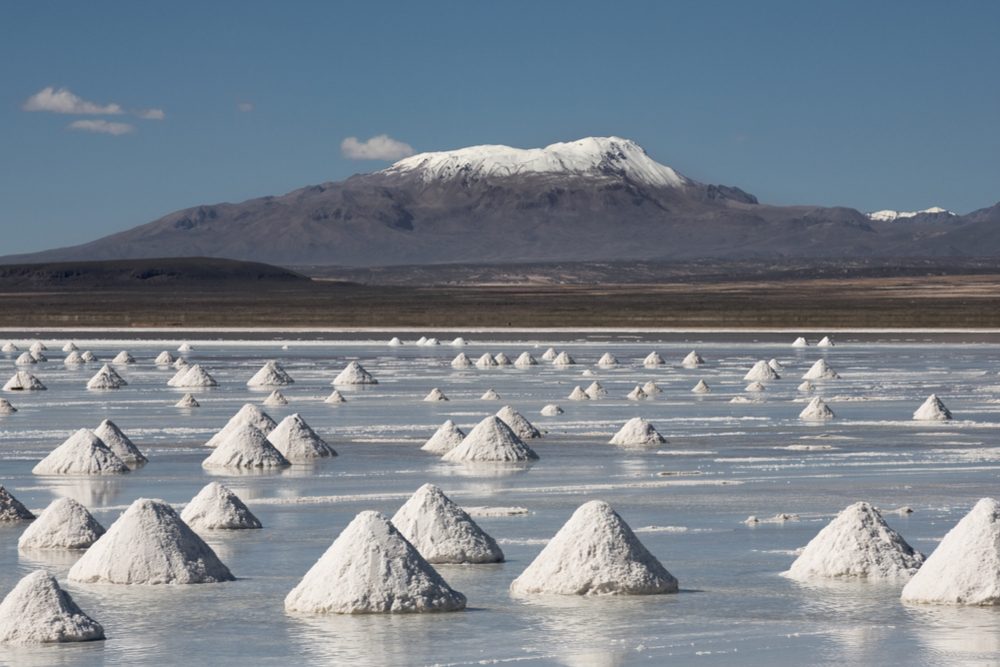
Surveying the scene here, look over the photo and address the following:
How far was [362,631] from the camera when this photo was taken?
44.2 ft

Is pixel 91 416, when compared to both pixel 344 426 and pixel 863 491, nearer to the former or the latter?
pixel 344 426

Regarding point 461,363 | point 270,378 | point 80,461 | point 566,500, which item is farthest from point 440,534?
point 461,363

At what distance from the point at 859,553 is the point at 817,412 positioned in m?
19.1

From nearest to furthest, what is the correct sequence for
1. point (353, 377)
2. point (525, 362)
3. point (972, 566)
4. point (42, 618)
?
point (42, 618) < point (972, 566) < point (353, 377) < point (525, 362)

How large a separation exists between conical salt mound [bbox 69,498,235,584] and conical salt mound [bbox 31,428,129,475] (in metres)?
9.28

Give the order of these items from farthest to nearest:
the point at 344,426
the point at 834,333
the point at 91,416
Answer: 1. the point at 834,333
2. the point at 91,416
3. the point at 344,426

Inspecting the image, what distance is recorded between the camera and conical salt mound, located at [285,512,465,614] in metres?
14.1

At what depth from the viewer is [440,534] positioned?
16906 millimetres

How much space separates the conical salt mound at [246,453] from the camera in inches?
1028

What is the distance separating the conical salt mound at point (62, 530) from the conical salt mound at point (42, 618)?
4.52 m

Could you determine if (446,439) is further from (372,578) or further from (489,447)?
(372,578)

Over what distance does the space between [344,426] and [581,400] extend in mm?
8261

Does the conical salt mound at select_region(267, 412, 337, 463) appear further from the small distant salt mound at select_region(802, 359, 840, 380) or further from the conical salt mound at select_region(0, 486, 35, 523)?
the small distant salt mound at select_region(802, 359, 840, 380)

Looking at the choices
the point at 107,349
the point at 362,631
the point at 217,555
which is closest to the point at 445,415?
the point at 217,555
